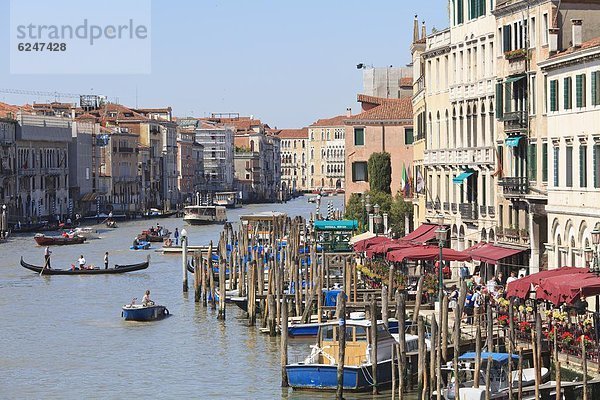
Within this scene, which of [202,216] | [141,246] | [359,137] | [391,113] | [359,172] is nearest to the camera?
[391,113]

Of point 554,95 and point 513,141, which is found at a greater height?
point 554,95

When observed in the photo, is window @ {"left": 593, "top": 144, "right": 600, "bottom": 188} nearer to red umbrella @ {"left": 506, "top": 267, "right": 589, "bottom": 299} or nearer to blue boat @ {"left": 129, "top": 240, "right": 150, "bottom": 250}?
red umbrella @ {"left": 506, "top": 267, "right": 589, "bottom": 299}

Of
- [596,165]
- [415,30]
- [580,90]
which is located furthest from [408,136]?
[596,165]

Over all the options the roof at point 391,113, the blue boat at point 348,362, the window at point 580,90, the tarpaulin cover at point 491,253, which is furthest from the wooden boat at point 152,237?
the blue boat at point 348,362

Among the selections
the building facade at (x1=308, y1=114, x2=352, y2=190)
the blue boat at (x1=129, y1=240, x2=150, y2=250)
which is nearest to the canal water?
the blue boat at (x1=129, y1=240, x2=150, y2=250)

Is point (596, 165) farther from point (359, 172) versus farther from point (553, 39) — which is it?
point (359, 172)

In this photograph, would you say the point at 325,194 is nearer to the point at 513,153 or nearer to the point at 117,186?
the point at 117,186

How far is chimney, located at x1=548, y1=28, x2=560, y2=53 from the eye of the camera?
21984 millimetres

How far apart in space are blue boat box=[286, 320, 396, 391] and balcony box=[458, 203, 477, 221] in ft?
28.1

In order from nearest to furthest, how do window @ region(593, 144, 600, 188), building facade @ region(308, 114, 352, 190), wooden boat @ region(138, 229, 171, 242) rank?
window @ region(593, 144, 600, 188) < wooden boat @ region(138, 229, 171, 242) < building facade @ region(308, 114, 352, 190)

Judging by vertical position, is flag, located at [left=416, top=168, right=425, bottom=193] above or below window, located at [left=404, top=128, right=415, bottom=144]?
below

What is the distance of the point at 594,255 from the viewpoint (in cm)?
1725

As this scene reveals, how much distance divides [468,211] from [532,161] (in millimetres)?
4711

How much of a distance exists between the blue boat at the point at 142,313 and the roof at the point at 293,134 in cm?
11815
